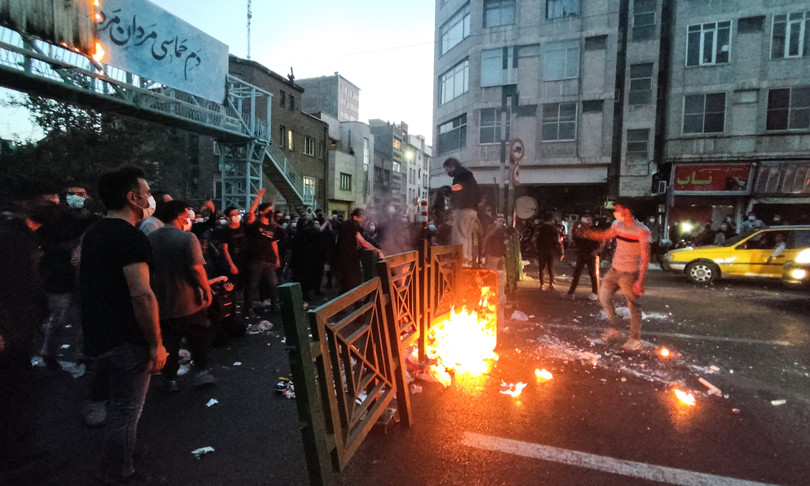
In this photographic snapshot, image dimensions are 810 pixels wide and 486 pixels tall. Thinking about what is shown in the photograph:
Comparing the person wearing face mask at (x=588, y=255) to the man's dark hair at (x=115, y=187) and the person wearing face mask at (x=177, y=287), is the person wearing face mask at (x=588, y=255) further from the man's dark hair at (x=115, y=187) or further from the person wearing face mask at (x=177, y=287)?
the man's dark hair at (x=115, y=187)

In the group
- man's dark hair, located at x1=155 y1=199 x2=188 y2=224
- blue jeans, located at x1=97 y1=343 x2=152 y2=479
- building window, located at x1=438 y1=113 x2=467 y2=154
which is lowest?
blue jeans, located at x1=97 y1=343 x2=152 y2=479

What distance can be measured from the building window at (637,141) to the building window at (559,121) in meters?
3.00

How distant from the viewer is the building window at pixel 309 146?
33.2 m

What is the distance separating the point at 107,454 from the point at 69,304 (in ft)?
9.63

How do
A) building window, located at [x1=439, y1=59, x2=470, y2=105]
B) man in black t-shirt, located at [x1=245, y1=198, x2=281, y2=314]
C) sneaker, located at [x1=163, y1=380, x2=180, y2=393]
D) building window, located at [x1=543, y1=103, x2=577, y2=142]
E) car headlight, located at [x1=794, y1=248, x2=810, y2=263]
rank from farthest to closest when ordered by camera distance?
building window, located at [x1=439, y1=59, x2=470, y2=105], building window, located at [x1=543, y1=103, x2=577, y2=142], car headlight, located at [x1=794, y1=248, x2=810, y2=263], man in black t-shirt, located at [x1=245, y1=198, x2=281, y2=314], sneaker, located at [x1=163, y1=380, x2=180, y2=393]

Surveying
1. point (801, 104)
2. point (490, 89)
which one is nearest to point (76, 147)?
point (490, 89)

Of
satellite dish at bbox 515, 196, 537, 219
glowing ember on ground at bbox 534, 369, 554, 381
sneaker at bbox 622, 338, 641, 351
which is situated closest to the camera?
glowing ember on ground at bbox 534, 369, 554, 381

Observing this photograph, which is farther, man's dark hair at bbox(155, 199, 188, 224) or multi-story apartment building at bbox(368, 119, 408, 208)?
multi-story apartment building at bbox(368, 119, 408, 208)

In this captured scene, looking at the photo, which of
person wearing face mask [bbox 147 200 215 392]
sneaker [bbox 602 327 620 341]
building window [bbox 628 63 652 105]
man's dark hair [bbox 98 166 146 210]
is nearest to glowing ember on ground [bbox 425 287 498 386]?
sneaker [bbox 602 327 620 341]

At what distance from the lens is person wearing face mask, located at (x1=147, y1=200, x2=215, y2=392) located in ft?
13.2

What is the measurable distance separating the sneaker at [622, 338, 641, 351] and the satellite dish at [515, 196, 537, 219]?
2011cm

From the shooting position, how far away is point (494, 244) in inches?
327

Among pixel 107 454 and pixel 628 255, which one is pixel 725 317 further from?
pixel 107 454

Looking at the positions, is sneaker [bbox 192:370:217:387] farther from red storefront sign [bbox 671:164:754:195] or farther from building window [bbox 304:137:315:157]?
building window [bbox 304:137:315:157]
